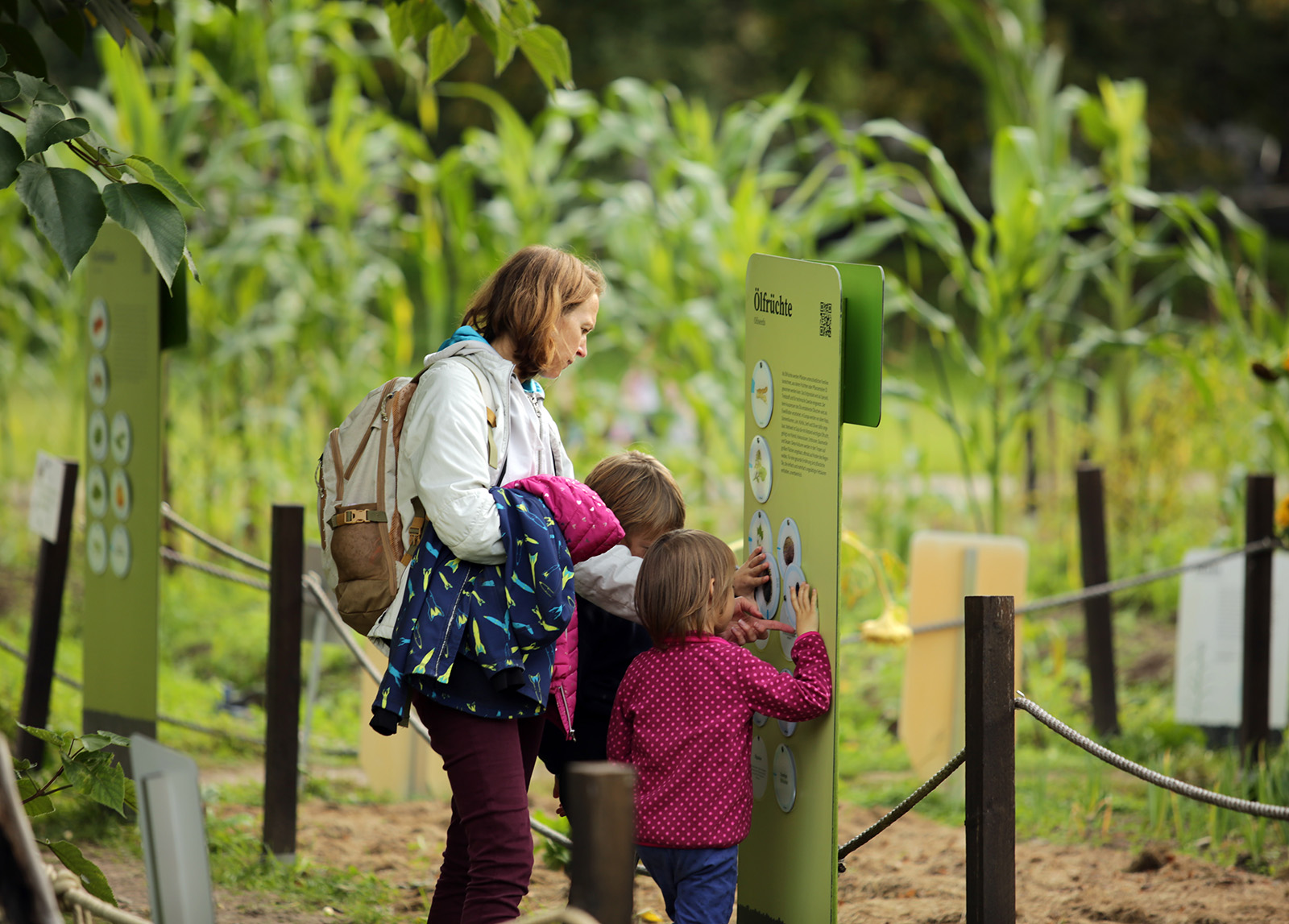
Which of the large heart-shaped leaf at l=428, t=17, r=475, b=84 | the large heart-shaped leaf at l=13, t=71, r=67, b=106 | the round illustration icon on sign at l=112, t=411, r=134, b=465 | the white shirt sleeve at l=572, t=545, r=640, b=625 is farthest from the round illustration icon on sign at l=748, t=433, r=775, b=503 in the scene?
the round illustration icon on sign at l=112, t=411, r=134, b=465

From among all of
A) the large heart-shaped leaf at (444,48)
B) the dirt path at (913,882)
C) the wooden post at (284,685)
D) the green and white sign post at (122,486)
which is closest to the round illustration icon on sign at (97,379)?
the green and white sign post at (122,486)

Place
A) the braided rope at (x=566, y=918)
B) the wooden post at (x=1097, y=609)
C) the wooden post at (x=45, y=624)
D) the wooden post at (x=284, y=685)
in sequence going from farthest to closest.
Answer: the wooden post at (x=1097, y=609) < the wooden post at (x=45, y=624) < the wooden post at (x=284, y=685) < the braided rope at (x=566, y=918)

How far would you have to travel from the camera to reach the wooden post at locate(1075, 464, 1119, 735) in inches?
174

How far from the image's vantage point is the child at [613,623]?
7.89 ft

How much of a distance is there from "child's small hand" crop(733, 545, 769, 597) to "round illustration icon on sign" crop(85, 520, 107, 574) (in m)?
1.95

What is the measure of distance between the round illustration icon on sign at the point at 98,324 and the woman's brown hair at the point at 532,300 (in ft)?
5.58

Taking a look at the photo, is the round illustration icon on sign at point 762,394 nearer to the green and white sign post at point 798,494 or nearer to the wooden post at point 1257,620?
the green and white sign post at point 798,494

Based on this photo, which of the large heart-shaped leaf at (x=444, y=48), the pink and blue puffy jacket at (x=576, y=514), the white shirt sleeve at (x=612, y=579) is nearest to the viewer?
the pink and blue puffy jacket at (x=576, y=514)

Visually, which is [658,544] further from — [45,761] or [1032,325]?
[1032,325]

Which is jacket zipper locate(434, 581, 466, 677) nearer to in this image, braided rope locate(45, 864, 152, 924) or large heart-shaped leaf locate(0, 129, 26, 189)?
braided rope locate(45, 864, 152, 924)

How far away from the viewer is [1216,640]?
436 cm

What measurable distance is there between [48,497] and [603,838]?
2.92 m

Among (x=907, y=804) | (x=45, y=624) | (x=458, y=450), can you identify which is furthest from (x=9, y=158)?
(x=45, y=624)

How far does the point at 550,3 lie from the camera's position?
543 inches
